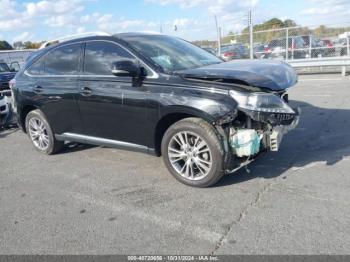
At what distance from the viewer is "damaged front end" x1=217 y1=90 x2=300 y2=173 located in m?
4.21

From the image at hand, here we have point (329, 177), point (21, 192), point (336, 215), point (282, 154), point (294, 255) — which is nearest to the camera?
point (294, 255)

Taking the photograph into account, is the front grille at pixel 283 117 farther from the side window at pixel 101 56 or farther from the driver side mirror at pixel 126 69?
the side window at pixel 101 56

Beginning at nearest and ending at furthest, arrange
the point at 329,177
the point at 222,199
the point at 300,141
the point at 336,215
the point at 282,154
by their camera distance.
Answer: the point at 336,215 → the point at 222,199 → the point at 329,177 → the point at 282,154 → the point at 300,141

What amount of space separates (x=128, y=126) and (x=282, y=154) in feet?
7.43

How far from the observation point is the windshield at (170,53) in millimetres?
4996

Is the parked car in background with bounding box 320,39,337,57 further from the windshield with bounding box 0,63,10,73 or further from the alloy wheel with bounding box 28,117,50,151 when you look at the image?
the windshield with bounding box 0,63,10,73

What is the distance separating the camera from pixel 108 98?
5.17 meters

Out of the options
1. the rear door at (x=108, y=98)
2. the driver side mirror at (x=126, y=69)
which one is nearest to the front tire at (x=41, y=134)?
the rear door at (x=108, y=98)

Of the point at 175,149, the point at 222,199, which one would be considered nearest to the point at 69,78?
the point at 175,149

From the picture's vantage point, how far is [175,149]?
15.7 feet

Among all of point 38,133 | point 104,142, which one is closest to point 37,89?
point 38,133

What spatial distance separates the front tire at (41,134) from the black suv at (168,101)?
193mm

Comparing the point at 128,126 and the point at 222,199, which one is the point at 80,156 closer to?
the point at 128,126

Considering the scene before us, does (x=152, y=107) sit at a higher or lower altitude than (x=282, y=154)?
higher
